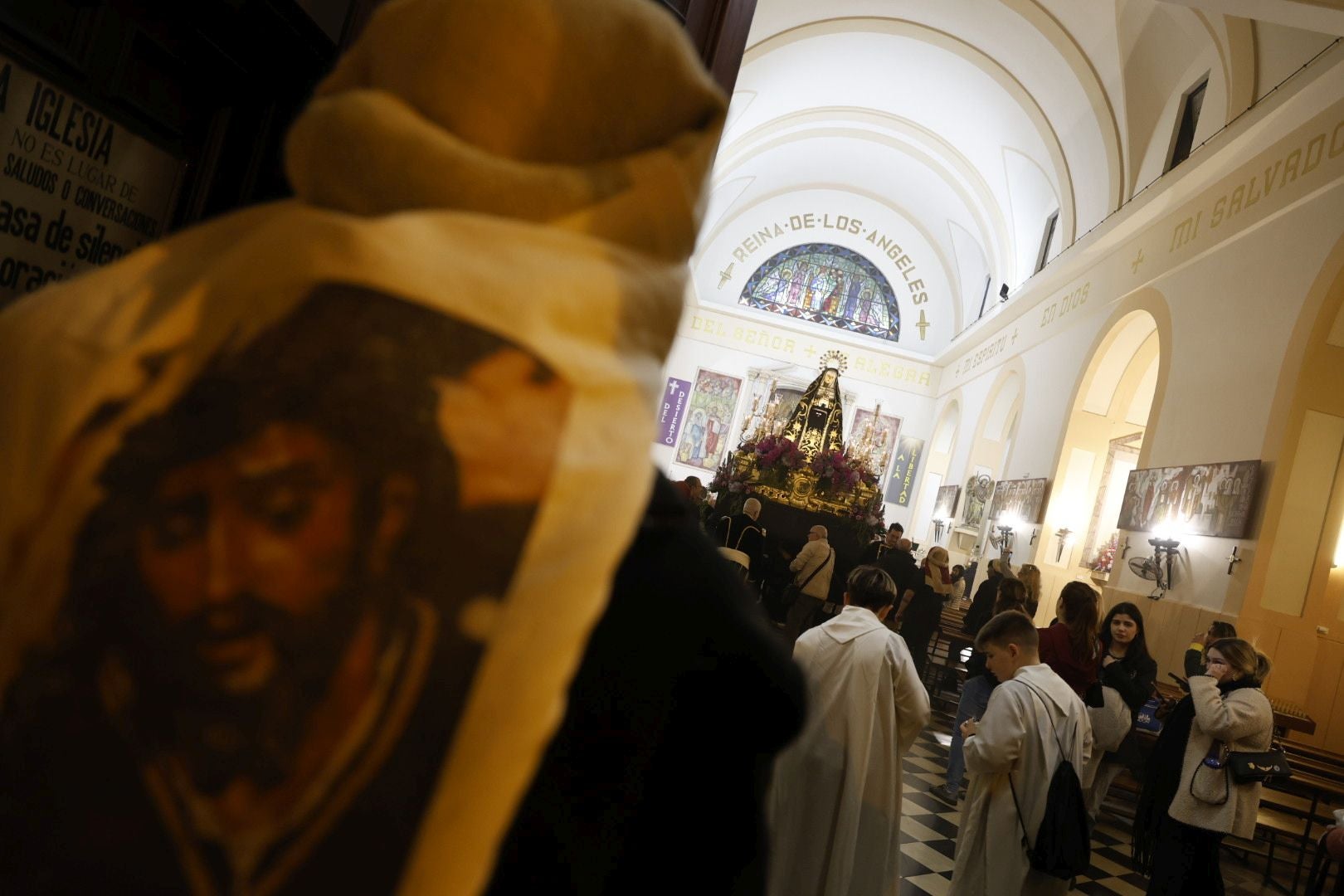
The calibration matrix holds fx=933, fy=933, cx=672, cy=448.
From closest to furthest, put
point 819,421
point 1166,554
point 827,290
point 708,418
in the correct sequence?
point 1166,554 < point 819,421 < point 708,418 < point 827,290

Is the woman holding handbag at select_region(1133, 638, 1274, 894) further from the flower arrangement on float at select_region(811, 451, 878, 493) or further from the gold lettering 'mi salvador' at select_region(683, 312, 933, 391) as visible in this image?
the gold lettering 'mi salvador' at select_region(683, 312, 933, 391)

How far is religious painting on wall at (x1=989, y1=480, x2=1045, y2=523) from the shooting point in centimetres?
1312

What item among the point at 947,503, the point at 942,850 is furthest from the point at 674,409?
the point at 942,850

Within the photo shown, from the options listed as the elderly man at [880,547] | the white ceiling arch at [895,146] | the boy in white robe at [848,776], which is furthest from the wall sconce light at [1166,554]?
the white ceiling arch at [895,146]

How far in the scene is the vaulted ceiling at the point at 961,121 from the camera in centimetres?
1103

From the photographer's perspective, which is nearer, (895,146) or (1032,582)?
(1032,582)

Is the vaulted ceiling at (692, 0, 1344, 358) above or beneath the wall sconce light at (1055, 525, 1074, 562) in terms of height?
above

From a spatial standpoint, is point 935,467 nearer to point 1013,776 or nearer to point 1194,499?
point 1194,499

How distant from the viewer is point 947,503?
2019 cm

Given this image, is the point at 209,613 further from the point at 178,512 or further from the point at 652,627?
the point at 652,627

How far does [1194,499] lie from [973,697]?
477cm

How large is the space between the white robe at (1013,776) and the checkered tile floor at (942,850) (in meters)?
0.97

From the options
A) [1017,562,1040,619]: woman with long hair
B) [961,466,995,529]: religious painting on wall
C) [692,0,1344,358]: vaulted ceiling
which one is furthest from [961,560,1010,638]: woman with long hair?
[961,466,995,529]: religious painting on wall

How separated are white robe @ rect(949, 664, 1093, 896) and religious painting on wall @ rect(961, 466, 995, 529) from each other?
511 inches
